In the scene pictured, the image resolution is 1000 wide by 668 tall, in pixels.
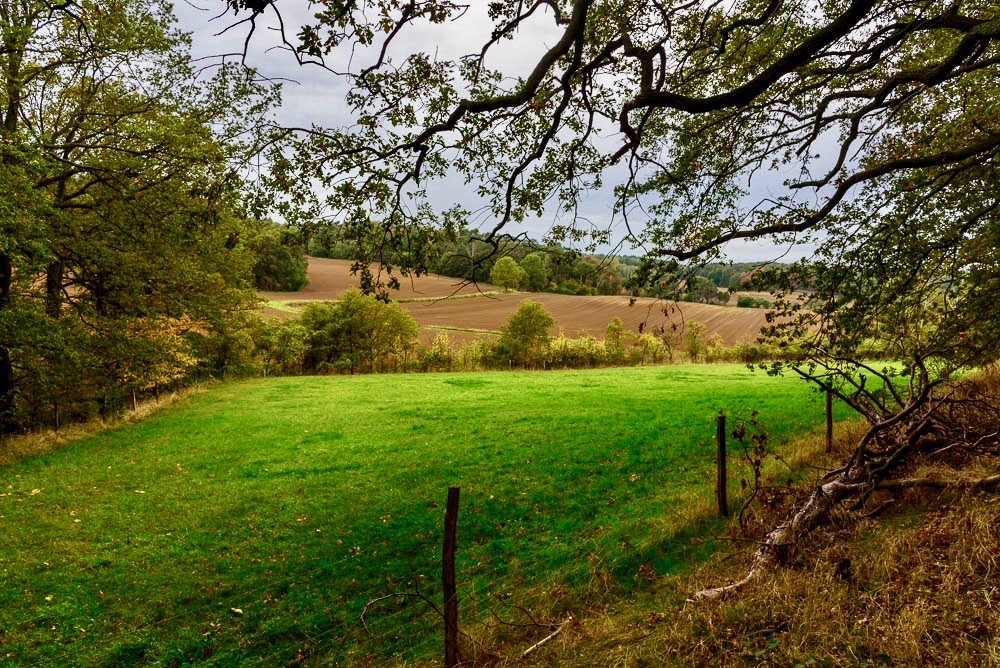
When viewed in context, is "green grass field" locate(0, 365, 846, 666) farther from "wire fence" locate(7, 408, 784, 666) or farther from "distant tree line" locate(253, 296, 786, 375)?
"distant tree line" locate(253, 296, 786, 375)

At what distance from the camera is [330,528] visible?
9102 mm

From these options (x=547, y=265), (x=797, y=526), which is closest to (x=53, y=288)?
(x=547, y=265)

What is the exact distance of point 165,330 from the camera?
819 inches

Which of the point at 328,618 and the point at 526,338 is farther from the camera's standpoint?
the point at 526,338

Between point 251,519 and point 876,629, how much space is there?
997cm

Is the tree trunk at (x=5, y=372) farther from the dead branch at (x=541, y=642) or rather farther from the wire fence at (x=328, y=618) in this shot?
the dead branch at (x=541, y=642)

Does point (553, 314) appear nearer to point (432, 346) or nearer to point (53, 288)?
point (432, 346)

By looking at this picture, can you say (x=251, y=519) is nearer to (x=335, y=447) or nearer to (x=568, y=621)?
(x=335, y=447)

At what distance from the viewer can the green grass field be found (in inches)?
239

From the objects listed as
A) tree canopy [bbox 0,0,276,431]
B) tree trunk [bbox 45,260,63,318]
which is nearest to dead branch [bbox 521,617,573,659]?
tree canopy [bbox 0,0,276,431]

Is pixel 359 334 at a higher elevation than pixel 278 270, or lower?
lower

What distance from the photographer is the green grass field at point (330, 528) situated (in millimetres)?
6066

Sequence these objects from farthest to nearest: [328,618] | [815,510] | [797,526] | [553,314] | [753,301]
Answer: [553,314] → [753,301] → [328,618] → [815,510] → [797,526]

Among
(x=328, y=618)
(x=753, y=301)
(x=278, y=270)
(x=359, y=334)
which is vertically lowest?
(x=328, y=618)
